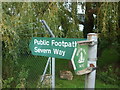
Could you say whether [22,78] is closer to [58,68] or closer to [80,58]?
[58,68]

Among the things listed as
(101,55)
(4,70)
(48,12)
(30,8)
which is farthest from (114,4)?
(4,70)

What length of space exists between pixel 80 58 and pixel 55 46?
0.32 m

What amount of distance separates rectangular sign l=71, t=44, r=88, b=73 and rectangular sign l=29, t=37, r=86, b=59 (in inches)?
4.6

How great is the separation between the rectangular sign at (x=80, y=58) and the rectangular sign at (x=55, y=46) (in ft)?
0.38

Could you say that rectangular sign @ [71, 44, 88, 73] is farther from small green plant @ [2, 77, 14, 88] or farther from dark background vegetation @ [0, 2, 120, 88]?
small green plant @ [2, 77, 14, 88]

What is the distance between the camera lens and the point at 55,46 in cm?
128

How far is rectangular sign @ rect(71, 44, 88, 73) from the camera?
0.99m

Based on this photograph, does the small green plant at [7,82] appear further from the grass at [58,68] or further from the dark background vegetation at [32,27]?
the grass at [58,68]

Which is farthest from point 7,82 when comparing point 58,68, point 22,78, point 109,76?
point 109,76

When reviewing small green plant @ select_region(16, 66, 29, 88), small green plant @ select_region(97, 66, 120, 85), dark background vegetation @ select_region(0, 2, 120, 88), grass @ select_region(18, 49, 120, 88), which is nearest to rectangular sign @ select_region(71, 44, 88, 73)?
dark background vegetation @ select_region(0, 2, 120, 88)

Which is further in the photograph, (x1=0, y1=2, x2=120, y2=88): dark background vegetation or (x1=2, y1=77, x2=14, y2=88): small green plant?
(x1=2, y1=77, x2=14, y2=88): small green plant

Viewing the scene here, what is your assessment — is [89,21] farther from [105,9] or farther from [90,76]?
[90,76]

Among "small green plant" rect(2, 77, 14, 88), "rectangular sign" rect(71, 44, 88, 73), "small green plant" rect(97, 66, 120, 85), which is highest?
"rectangular sign" rect(71, 44, 88, 73)

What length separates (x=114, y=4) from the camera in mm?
2098
